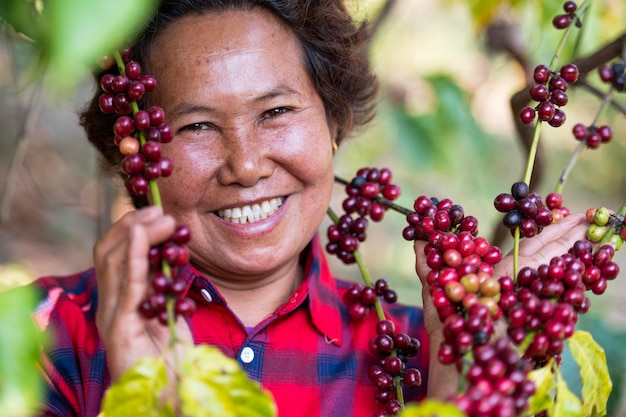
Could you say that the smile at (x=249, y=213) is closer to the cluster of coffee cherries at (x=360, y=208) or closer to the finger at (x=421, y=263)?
the cluster of coffee cherries at (x=360, y=208)

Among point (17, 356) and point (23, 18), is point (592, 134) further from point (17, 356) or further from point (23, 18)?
point (17, 356)

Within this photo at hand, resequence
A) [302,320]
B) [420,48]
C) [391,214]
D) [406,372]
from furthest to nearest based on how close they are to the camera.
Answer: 1. [420,48]
2. [391,214]
3. [302,320]
4. [406,372]

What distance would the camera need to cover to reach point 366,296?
1394 mm

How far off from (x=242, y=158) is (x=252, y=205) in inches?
4.3

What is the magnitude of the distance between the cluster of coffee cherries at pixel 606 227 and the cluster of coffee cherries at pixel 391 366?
349 millimetres

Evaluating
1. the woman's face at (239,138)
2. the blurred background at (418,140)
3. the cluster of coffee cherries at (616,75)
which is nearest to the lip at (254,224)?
the woman's face at (239,138)

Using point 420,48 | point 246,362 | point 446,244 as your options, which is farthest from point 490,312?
point 420,48

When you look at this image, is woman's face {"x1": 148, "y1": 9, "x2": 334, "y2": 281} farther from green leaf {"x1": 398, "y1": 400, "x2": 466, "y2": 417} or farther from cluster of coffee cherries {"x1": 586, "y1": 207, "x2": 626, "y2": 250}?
green leaf {"x1": 398, "y1": 400, "x2": 466, "y2": 417}

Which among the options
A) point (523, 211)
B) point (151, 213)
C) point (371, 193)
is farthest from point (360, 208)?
point (151, 213)

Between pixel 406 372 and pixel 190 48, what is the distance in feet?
2.19

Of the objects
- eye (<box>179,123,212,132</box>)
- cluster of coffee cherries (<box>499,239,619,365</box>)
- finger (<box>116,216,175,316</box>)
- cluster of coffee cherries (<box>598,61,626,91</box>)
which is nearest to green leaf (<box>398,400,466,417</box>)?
cluster of coffee cherries (<box>499,239,619,365</box>)

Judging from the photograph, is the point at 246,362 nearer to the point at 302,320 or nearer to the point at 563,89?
the point at 302,320

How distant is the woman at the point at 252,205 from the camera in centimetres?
124

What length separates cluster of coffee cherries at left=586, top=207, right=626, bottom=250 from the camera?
44.3 inches
